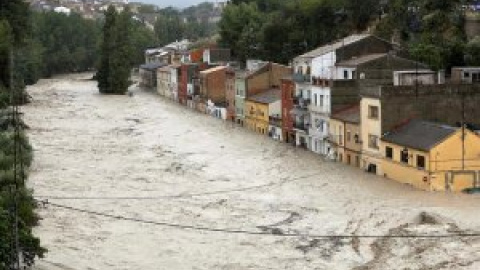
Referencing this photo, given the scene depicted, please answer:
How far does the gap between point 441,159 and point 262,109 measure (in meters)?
23.9

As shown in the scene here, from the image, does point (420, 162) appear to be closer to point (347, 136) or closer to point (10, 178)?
point (347, 136)

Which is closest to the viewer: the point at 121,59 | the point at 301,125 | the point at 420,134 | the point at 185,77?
the point at 420,134

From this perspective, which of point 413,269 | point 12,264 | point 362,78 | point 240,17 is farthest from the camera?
point 240,17

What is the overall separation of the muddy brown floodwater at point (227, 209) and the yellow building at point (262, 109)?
6.19 feet

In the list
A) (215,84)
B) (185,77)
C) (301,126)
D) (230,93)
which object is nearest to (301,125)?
(301,126)

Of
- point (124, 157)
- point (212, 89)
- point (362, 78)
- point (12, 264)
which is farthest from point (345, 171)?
point (212, 89)

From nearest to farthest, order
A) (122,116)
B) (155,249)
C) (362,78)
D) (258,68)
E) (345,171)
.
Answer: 1. (155,249)
2. (345,171)
3. (362,78)
4. (258,68)
5. (122,116)

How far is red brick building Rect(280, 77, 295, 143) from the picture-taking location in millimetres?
52562

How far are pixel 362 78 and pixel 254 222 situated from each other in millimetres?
18127

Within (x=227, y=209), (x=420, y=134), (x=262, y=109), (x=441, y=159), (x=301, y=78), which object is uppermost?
(x=301, y=78)

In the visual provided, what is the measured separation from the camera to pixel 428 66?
5075cm

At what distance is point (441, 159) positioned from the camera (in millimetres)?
35438

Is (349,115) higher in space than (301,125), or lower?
higher

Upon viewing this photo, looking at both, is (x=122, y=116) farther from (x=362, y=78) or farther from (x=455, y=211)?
(x=455, y=211)
